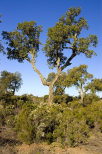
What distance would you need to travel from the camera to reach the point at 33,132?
373 inches

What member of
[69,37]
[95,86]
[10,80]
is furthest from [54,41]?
[10,80]

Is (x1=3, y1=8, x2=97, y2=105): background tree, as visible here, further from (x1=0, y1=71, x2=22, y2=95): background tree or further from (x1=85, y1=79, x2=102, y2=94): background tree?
(x1=0, y1=71, x2=22, y2=95): background tree

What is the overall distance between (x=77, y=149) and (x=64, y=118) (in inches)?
63.0

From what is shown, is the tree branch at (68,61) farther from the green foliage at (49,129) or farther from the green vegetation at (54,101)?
the green foliage at (49,129)

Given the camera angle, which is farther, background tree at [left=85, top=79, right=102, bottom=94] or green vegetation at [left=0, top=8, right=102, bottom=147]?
background tree at [left=85, top=79, right=102, bottom=94]

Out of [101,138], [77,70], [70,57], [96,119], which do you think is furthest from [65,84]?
[101,138]

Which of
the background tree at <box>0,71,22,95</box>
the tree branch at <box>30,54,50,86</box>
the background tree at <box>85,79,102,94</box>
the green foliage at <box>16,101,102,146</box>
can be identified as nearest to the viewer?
the green foliage at <box>16,101,102,146</box>

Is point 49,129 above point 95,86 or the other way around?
the other way around

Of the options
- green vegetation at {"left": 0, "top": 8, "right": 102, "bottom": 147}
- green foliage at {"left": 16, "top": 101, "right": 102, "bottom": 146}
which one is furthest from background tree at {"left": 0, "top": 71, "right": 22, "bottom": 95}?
green foliage at {"left": 16, "top": 101, "right": 102, "bottom": 146}

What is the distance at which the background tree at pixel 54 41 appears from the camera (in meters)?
24.1

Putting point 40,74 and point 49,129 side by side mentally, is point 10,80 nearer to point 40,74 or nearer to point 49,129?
point 40,74

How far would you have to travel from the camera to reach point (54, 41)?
24719mm

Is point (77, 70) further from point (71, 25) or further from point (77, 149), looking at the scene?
point (77, 149)

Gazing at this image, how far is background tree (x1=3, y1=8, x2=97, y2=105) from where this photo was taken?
24.1m
